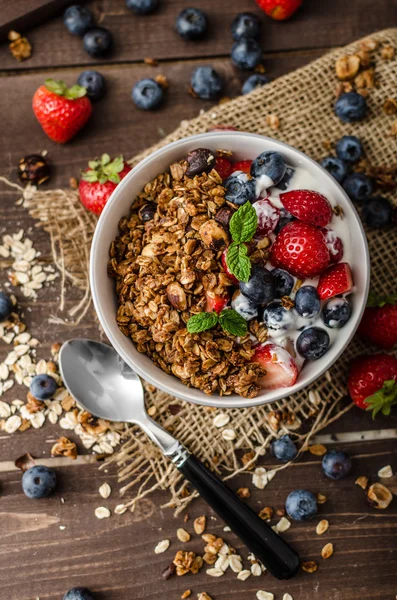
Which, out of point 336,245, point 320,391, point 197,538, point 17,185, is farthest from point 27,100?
point 197,538

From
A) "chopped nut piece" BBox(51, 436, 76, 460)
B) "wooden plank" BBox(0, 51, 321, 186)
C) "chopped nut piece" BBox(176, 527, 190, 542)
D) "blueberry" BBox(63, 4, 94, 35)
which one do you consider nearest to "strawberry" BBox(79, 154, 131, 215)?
"wooden plank" BBox(0, 51, 321, 186)

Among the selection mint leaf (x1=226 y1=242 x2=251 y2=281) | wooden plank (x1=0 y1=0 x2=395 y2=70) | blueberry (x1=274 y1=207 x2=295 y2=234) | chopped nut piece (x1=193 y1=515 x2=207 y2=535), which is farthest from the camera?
wooden plank (x1=0 y1=0 x2=395 y2=70)

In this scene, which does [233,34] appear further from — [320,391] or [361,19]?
[320,391]

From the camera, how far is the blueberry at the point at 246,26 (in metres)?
1.62

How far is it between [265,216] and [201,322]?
245mm

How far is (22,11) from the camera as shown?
1.61 metres

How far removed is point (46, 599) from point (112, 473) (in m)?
0.34

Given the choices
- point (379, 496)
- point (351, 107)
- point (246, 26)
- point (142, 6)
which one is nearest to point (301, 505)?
point (379, 496)

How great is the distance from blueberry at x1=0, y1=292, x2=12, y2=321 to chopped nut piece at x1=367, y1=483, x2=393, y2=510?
1.02 metres

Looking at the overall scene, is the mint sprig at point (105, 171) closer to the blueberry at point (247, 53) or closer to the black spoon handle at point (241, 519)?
the blueberry at point (247, 53)

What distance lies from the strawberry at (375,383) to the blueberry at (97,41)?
1.06 metres

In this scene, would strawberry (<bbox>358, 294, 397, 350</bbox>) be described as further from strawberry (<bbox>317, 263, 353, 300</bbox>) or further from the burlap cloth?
strawberry (<bbox>317, 263, 353, 300</bbox>)

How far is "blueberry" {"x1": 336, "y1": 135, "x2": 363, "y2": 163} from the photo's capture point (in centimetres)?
157

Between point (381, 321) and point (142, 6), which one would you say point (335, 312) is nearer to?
point (381, 321)
